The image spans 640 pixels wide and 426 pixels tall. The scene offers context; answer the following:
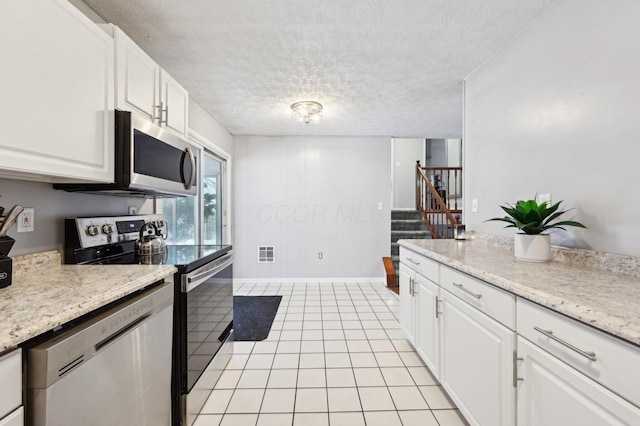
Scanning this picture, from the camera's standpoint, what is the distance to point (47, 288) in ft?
3.27

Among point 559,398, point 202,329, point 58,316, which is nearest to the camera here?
point 58,316

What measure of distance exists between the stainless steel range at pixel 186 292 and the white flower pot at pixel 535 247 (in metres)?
1.82

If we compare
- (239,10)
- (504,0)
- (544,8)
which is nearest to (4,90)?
(239,10)

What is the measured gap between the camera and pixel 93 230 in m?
1.52

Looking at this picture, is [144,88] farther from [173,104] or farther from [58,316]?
[58,316]

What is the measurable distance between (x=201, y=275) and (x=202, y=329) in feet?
1.14

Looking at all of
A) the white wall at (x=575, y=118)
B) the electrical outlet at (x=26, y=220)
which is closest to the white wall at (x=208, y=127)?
the electrical outlet at (x=26, y=220)

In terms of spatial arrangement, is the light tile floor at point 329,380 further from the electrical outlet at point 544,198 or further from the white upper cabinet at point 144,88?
the white upper cabinet at point 144,88

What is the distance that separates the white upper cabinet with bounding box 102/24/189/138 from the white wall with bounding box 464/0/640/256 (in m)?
2.38

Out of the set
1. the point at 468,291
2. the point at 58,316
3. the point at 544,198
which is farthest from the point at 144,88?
the point at 544,198

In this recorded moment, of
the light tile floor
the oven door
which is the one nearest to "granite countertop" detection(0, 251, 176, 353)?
the oven door

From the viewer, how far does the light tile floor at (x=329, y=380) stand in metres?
1.56

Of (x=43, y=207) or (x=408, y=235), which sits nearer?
(x=43, y=207)

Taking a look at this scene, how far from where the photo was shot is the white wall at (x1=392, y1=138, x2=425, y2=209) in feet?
22.4
